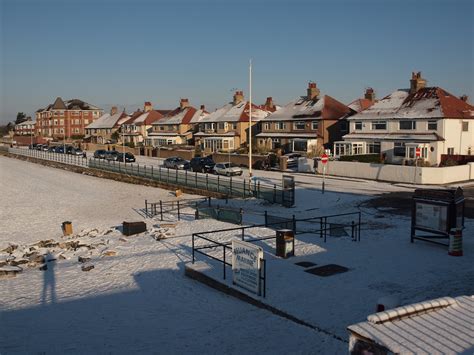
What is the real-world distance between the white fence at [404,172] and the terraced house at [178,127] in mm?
36994

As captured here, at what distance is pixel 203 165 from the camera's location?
5047cm

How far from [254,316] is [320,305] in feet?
5.78

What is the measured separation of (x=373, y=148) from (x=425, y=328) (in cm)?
4564

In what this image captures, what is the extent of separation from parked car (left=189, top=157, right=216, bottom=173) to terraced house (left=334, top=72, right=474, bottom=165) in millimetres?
14297

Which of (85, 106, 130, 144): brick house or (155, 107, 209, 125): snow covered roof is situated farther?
(85, 106, 130, 144): brick house

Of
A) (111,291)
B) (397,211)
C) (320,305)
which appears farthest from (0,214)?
(320,305)

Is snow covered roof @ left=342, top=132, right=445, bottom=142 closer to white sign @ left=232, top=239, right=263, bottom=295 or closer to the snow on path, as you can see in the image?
the snow on path

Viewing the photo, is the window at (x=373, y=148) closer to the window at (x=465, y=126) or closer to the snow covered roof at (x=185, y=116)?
the window at (x=465, y=126)

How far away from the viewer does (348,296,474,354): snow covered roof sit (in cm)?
729

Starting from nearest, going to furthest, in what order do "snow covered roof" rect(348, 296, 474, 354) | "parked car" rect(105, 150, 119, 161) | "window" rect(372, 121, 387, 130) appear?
"snow covered roof" rect(348, 296, 474, 354) < "window" rect(372, 121, 387, 130) < "parked car" rect(105, 150, 119, 161)

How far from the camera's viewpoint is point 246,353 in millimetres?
11102

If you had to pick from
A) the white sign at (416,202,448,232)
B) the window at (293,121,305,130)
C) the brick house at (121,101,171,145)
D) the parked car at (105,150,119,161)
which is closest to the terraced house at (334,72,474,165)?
the window at (293,121,305,130)

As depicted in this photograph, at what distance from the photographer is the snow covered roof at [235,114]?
233 ft

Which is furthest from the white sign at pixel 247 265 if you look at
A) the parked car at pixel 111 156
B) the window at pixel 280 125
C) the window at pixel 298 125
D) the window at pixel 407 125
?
the parked car at pixel 111 156
